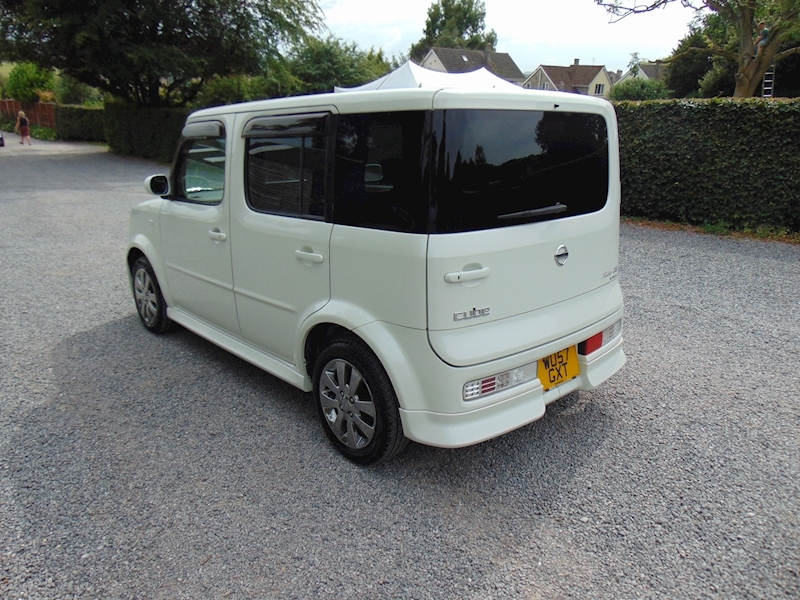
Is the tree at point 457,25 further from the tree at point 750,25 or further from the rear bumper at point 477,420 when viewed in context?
the rear bumper at point 477,420

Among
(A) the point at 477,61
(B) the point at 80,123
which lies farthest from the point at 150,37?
(A) the point at 477,61

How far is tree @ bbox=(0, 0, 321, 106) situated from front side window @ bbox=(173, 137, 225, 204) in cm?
1894

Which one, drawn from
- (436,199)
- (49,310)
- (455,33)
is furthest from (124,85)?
(455,33)

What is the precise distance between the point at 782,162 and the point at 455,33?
8136 cm

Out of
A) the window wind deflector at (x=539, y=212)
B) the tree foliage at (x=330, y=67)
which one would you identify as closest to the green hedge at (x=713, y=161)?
the window wind deflector at (x=539, y=212)

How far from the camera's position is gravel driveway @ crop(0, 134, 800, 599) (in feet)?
7.76

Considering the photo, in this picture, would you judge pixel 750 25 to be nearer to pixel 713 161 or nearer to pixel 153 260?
pixel 713 161

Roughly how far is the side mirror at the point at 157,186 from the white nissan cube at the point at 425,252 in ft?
3.35

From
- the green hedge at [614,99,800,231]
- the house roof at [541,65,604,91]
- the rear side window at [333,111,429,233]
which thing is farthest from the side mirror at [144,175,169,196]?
the house roof at [541,65,604,91]

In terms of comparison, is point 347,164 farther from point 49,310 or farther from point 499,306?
point 49,310

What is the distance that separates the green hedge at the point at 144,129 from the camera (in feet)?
72.0

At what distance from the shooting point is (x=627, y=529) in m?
2.60

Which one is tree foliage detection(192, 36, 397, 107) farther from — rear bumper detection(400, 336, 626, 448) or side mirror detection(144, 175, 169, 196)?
rear bumper detection(400, 336, 626, 448)

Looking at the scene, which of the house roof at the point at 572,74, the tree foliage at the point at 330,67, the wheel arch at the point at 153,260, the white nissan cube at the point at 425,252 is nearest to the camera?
the white nissan cube at the point at 425,252
